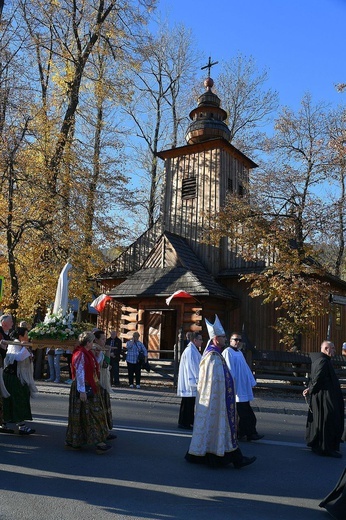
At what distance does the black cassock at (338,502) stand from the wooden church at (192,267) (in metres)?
13.4

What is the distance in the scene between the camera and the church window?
23655mm

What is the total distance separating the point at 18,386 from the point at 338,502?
5550 mm

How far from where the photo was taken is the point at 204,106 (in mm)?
25531

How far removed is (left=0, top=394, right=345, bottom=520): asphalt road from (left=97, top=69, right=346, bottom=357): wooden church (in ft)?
35.0

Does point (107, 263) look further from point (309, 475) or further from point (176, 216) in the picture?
point (309, 475)

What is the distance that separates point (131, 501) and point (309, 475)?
255 cm

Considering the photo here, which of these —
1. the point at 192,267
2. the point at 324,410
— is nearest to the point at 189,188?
the point at 192,267

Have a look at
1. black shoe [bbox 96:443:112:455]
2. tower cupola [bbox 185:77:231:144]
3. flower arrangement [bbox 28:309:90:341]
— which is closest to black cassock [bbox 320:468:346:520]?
black shoe [bbox 96:443:112:455]

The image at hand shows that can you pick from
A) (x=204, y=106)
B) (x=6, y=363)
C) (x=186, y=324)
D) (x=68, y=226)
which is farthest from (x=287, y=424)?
(x=204, y=106)

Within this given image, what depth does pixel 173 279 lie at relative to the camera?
1975 cm

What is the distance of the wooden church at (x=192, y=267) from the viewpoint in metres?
19.8

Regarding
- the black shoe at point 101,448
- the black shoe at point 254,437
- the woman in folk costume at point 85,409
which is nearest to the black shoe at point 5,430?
the woman in folk costume at point 85,409

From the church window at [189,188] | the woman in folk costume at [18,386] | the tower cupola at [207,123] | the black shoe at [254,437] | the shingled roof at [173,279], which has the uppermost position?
the tower cupola at [207,123]

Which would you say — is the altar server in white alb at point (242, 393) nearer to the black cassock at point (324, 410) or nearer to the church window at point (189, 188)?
the black cassock at point (324, 410)
